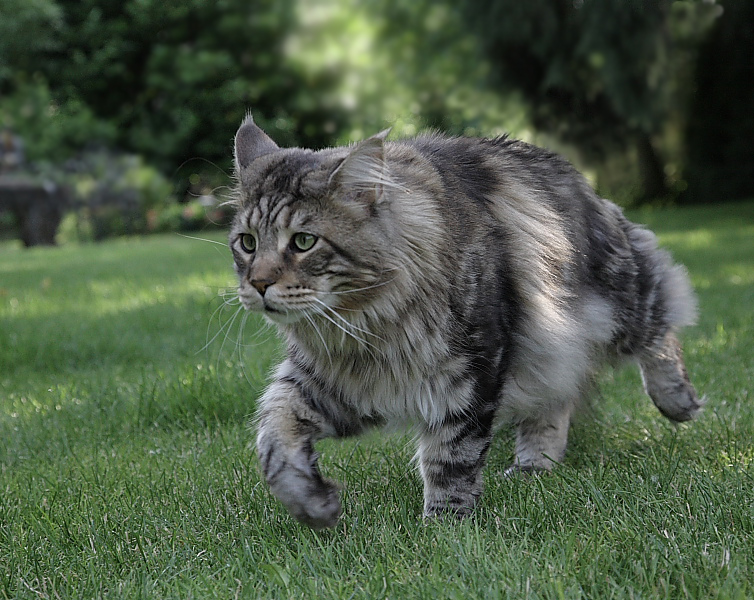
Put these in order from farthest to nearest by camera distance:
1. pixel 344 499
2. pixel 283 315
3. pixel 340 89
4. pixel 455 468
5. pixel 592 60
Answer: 1. pixel 340 89
2. pixel 592 60
3. pixel 344 499
4. pixel 455 468
5. pixel 283 315

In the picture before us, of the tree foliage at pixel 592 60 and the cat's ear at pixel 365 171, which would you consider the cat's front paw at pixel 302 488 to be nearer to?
the cat's ear at pixel 365 171

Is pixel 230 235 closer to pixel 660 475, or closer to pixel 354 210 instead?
pixel 354 210

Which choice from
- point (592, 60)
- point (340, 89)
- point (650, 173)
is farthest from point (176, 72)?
point (650, 173)

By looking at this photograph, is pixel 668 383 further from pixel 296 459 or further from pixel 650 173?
pixel 650 173

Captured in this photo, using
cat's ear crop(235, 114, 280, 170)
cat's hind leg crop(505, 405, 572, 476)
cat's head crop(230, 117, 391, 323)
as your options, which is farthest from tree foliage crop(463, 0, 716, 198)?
cat's head crop(230, 117, 391, 323)

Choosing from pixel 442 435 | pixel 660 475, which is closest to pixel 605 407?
pixel 660 475

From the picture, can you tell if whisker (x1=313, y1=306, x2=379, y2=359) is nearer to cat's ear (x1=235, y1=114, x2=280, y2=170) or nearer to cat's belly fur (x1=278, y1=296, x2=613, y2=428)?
cat's belly fur (x1=278, y1=296, x2=613, y2=428)

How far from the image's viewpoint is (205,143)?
795 inches

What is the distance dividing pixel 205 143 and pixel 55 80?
13.9 feet

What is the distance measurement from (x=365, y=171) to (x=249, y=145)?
58cm

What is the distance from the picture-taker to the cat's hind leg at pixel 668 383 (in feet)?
10.6

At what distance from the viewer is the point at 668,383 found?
3.25 metres

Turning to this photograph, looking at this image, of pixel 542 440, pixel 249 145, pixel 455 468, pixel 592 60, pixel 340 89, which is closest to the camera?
pixel 455 468

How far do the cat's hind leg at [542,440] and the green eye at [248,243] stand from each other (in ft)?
4.43
